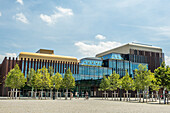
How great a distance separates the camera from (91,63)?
89125 millimetres

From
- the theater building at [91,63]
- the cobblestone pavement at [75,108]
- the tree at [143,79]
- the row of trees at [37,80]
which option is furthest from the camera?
the theater building at [91,63]

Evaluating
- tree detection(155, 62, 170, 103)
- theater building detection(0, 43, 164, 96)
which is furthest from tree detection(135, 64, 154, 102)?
theater building detection(0, 43, 164, 96)

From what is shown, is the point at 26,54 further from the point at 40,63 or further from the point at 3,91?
the point at 3,91

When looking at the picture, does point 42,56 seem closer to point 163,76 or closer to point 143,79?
point 143,79

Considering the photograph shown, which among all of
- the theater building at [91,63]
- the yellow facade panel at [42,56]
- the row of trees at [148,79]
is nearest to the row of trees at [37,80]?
the row of trees at [148,79]

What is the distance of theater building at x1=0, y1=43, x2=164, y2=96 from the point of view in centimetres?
7352

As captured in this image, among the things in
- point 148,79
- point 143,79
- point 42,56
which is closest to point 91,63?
point 42,56

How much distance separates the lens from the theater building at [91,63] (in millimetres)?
73519

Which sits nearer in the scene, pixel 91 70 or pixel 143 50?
pixel 91 70

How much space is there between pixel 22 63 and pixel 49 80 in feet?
77.6

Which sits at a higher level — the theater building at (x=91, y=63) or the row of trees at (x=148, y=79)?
the theater building at (x=91, y=63)

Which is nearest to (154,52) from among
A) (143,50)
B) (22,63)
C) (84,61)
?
(143,50)

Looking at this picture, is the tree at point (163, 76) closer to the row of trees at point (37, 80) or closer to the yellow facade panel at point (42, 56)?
the row of trees at point (37, 80)

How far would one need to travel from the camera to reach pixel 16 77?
49.2 meters
